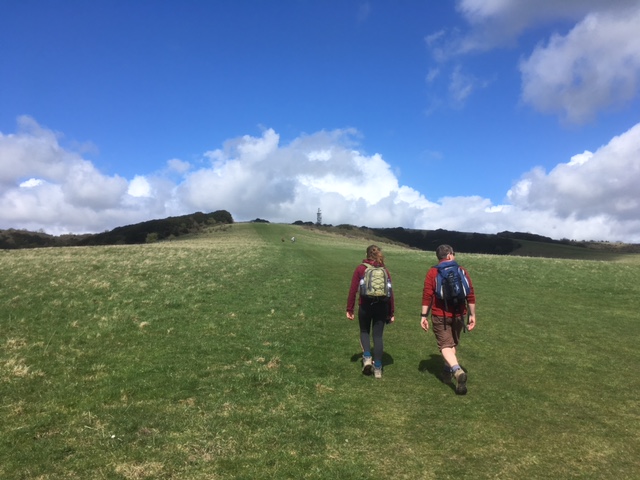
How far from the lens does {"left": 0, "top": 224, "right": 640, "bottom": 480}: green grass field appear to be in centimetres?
583

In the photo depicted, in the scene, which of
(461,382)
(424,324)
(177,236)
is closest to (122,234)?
(177,236)

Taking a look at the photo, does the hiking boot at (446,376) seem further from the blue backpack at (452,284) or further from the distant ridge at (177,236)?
the distant ridge at (177,236)

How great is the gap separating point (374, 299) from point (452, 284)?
5.41 feet

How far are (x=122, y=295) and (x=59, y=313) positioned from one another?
12.4 feet

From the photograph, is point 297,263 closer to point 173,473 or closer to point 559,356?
point 559,356

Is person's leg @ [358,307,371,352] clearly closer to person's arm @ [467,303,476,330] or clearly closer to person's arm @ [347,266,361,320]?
person's arm @ [347,266,361,320]

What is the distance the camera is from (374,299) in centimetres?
917

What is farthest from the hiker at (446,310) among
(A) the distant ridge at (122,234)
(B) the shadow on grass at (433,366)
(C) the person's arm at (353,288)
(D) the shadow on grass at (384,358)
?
(A) the distant ridge at (122,234)

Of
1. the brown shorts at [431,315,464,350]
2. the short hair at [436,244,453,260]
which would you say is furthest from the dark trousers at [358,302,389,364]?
the short hair at [436,244,453,260]

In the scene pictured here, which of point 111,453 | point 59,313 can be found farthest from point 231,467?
point 59,313

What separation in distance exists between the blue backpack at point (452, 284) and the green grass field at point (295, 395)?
5.96 feet

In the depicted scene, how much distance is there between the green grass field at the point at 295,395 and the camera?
5832 mm

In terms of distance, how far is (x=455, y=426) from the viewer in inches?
270

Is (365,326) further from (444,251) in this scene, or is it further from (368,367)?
(444,251)
